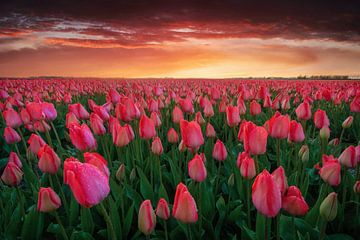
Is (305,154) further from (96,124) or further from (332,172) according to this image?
(96,124)

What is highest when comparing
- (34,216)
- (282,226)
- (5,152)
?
(282,226)

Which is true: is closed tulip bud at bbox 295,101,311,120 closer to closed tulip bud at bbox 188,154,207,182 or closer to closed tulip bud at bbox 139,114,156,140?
closed tulip bud at bbox 139,114,156,140

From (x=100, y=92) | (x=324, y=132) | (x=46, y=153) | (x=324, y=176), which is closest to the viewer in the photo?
(x=324, y=176)

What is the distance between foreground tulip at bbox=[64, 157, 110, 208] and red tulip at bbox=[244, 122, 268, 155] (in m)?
0.99

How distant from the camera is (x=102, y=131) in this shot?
2920mm

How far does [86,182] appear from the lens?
1366 millimetres

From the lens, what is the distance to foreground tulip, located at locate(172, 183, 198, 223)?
1505 millimetres

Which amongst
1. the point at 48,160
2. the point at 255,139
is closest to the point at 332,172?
the point at 255,139

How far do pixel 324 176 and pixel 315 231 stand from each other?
0.42 metres

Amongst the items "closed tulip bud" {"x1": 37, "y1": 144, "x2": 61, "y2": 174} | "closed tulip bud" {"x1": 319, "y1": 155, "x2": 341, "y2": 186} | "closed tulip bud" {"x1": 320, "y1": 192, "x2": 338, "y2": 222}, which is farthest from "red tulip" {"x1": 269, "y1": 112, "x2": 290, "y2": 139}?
"closed tulip bud" {"x1": 37, "y1": 144, "x2": 61, "y2": 174}

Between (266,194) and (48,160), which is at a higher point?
(266,194)

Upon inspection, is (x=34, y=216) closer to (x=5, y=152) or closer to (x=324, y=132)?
(x=324, y=132)

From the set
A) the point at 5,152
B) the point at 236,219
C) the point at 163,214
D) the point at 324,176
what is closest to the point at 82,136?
the point at 163,214

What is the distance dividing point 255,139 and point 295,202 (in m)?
0.61
